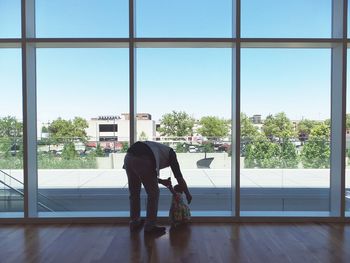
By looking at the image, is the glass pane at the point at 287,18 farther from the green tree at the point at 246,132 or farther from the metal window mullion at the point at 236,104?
the green tree at the point at 246,132

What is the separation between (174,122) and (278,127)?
1.29 m

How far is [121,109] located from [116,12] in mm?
1133

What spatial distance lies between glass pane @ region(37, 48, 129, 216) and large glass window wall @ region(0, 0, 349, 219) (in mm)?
12

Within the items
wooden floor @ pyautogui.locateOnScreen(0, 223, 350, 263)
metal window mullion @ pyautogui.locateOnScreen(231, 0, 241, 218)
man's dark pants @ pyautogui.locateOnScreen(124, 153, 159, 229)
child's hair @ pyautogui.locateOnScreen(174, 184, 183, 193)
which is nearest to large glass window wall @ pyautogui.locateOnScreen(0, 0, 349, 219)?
metal window mullion @ pyautogui.locateOnScreen(231, 0, 241, 218)

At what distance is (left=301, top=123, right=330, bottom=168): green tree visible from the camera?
3805 millimetres

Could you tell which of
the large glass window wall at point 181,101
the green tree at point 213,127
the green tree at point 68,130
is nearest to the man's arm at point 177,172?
the large glass window wall at point 181,101

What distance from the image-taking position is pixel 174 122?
3.84m

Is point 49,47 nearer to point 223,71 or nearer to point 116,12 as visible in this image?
point 116,12

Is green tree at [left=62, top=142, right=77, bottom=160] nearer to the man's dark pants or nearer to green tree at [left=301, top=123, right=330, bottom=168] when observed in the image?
the man's dark pants

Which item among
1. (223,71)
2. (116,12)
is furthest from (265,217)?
(116,12)

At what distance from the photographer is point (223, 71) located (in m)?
3.81

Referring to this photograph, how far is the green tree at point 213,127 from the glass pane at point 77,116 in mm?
1017

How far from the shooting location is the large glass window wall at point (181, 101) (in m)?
3.60

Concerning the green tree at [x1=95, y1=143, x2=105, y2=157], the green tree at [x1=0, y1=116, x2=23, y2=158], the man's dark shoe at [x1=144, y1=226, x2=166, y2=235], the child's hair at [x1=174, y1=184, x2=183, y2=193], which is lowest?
the man's dark shoe at [x1=144, y1=226, x2=166, y2=235]
